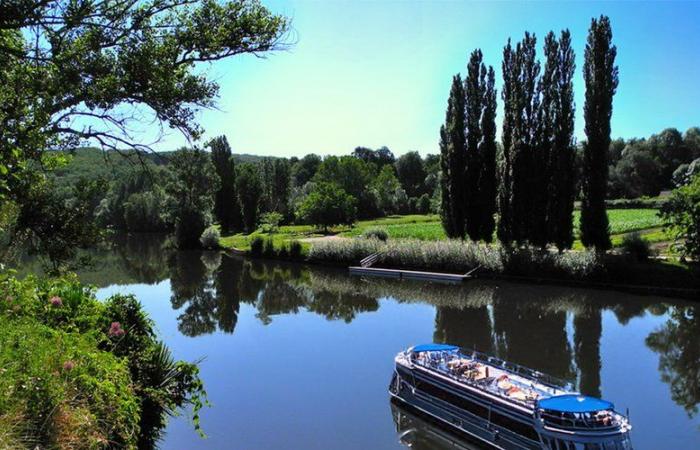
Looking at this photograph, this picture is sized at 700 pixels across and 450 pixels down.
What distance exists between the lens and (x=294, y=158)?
138 metres

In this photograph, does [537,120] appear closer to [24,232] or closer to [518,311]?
[518,311]

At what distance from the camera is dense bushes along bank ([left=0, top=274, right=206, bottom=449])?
3.94 metres

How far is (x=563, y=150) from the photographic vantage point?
28.7 metres

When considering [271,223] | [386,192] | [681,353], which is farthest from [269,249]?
[386,192]

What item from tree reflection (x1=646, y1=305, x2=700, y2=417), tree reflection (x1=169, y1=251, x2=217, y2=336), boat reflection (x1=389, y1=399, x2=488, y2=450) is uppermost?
tree reflection (x1=646, y1=305, x2=700, y2=417)

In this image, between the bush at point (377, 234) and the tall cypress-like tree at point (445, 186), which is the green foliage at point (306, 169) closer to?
the bush at point (377, 234)

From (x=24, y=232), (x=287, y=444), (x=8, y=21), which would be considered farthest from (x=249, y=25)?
(x=287, y=444)

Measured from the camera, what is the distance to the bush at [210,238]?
5559 centimetres

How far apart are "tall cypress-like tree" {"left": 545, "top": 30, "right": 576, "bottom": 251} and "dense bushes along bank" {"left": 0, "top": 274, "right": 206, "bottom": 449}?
84.2ft

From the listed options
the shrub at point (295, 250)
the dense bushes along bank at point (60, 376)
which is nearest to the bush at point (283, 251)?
the shrub at point (295, 250)

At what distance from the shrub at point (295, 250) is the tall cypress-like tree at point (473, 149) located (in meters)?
14.7

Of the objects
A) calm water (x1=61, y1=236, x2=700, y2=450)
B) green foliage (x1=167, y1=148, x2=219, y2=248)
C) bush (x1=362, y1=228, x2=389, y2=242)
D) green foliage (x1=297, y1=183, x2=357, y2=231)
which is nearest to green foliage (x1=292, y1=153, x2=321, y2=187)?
green foliage (x1=167, y1=148, x2=219, y2=248)

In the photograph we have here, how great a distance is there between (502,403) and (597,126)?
21.6m

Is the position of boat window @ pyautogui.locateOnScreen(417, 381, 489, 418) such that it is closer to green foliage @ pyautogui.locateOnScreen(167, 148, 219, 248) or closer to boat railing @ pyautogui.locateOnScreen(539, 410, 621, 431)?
boat railing @ pyautogui.locateOnScreen(539, 410, 621, 431)
